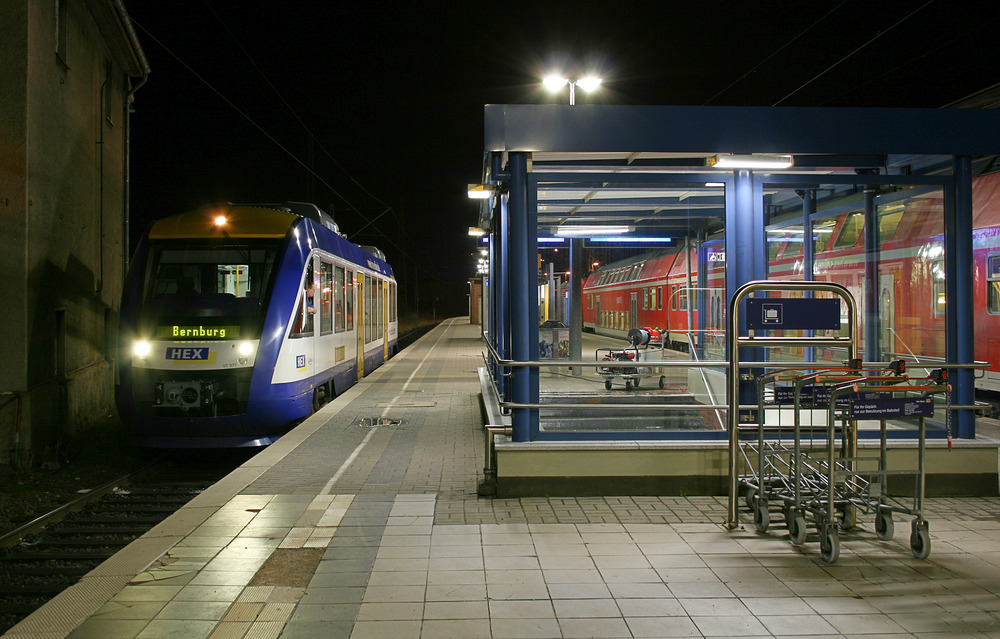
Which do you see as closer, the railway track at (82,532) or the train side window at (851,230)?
the railway track at (82,532)

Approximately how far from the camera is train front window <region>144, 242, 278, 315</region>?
29.2 ft

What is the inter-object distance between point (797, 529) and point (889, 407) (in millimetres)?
1035

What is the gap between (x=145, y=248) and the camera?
29.6ft

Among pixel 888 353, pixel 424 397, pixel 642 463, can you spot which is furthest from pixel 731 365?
pixel 424 397

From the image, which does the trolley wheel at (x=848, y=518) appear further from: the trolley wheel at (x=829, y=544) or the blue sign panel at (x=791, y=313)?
the blue sign panel at (x=791, y=313)

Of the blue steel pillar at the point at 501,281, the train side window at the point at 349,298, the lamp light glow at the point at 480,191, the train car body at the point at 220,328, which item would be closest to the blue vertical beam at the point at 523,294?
the blue steel pillar at the point at 501,281

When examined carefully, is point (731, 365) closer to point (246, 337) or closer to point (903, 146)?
point (903, 146)

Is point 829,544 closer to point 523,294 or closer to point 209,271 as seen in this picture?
point 523,294

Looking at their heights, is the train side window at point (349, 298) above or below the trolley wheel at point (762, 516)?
above

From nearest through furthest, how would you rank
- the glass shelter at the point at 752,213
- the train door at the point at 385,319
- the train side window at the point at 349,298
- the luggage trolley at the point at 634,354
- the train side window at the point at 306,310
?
the glass shelter at the point at 752,213 < the train side window at the point at 306,310 < the luggage trolley at the point at 634,354 < the train side window at the point at 349,298 < the train door at the point at 385,319

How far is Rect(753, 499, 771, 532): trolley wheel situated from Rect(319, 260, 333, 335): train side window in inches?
270

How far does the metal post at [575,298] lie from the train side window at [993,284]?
246 inches

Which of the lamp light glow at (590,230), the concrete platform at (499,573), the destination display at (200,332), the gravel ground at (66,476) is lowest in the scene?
the gravel ground at (66,476)

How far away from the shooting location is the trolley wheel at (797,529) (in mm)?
4895
